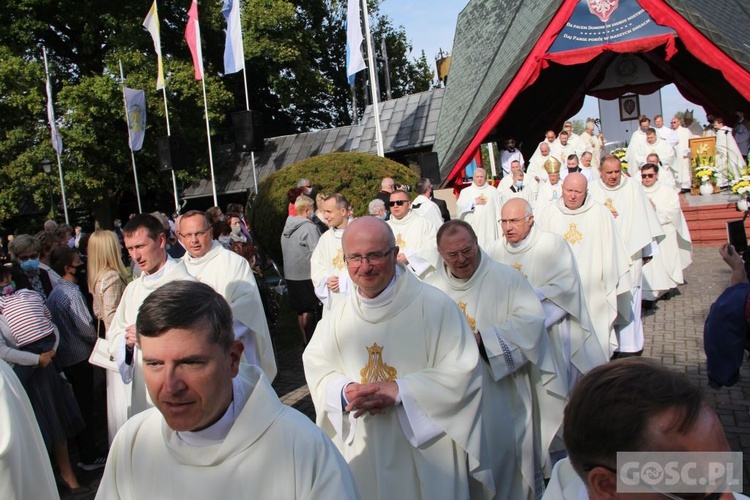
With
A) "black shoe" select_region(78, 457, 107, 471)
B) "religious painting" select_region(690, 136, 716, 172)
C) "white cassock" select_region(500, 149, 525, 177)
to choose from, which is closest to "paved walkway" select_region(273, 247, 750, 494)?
"black shoe" select_region(78, 457, 107, 471)

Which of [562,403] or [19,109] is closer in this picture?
[562,403]

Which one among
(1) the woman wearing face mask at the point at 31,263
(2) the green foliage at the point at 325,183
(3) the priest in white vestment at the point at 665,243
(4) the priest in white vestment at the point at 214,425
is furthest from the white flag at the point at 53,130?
(4) the priest in white vestment at the point at 214,425

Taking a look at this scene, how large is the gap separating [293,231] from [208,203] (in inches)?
903

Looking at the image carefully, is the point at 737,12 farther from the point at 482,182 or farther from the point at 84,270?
the point at 84,270

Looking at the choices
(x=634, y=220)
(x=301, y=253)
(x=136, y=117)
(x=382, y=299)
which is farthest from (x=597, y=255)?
(x=136, y=117)

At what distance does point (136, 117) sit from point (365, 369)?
1759cm

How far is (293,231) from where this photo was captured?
777 centimetres

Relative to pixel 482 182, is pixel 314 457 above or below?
below

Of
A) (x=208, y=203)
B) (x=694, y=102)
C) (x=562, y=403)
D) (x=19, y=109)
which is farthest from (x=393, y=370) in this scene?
(x=208, y=203)

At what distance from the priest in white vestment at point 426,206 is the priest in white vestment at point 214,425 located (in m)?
7.14

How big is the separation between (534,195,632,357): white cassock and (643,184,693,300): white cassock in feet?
9.53

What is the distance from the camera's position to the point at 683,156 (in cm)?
1644

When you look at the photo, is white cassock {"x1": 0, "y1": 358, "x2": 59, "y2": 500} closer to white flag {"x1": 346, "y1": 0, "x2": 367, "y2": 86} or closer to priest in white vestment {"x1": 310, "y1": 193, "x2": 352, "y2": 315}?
priest in white vestment {"x1": 310, "y1": 193, "x2": 352, "y2": 315}

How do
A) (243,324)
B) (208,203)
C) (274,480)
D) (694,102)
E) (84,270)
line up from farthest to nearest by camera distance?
(208,203) → (694,102) → (84,270) → (243,324) → (274,480)
